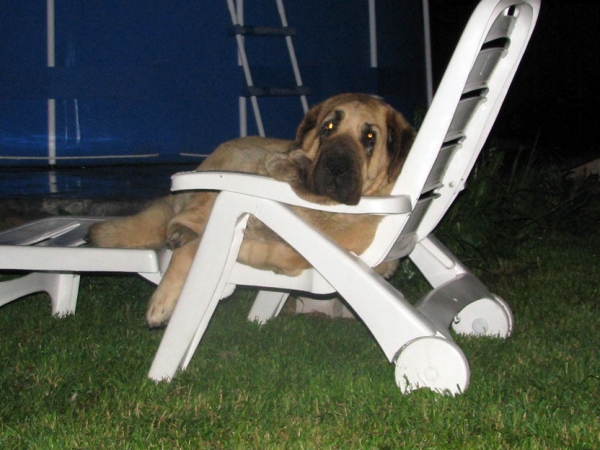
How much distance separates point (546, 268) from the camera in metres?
5.38

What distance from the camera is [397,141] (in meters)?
3.51

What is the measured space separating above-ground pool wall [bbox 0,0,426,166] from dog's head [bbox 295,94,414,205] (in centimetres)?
447

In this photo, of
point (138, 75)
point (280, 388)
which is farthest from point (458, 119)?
point (138, 75)

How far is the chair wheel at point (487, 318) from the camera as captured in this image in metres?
3.82

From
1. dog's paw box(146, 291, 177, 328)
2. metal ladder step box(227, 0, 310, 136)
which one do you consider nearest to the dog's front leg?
dog's paw box(146, 291, 177, 328)

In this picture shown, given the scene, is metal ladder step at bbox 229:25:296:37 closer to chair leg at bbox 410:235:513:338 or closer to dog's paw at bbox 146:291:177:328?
chair leg at bbox 410:235:513:338

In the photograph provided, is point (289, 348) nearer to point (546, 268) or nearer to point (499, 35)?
point (499, 35)

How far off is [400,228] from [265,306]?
131 centimetres

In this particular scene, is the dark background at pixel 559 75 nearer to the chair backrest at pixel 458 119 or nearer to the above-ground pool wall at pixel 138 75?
the above-ground pool wall at pixel 138 75

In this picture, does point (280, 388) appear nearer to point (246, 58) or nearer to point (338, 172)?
point (338, 172)

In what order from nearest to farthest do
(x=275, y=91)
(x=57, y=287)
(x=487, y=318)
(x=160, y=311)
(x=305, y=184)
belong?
1. (x=305, y=184)
2. (x=160, y=311)
3. (x=487, y=318)
4. (x=57, y=287)
5. (x=275, y=91)

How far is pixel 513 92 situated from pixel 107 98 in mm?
11018

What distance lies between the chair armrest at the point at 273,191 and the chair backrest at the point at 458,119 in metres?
0.12

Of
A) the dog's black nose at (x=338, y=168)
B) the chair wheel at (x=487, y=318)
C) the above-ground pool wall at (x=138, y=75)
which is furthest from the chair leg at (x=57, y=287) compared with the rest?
the above-ground pool wall at (x=138, y=75)
